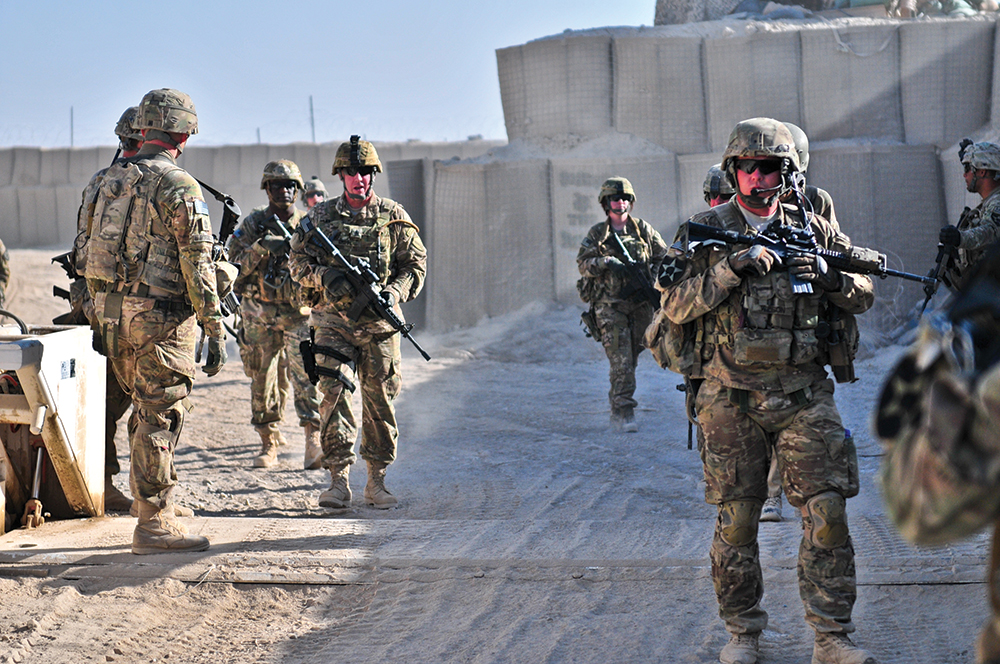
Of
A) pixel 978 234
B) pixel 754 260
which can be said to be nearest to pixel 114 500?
pixel 754 260

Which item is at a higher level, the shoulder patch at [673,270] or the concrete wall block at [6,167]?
the concrete wall block at [6,167]

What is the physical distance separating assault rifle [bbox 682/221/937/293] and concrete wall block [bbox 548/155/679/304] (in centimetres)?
968

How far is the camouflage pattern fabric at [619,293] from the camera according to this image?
7.80 meters

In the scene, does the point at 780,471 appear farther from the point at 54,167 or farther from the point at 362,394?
the point at 54,167

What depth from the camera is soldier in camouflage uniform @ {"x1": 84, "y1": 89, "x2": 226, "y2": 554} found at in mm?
4473

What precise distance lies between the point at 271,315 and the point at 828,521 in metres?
4.79

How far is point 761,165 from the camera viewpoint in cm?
335

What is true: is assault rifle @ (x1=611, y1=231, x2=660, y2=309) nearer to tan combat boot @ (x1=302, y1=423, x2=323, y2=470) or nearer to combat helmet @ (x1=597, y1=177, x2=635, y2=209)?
combat helmet @ (x1=597, y1=177, x2=635, y2=209)

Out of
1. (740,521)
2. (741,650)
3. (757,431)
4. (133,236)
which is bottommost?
(741,650)

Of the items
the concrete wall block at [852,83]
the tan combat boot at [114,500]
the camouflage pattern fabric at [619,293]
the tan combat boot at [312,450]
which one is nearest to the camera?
the tan combat boot at [114,500]

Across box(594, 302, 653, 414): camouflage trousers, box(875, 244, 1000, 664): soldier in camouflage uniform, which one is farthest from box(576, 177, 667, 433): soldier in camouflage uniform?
box(875, 244, 1000, 664): soldier in camouflage uniform

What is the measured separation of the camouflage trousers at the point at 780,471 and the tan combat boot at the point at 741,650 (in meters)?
0.04

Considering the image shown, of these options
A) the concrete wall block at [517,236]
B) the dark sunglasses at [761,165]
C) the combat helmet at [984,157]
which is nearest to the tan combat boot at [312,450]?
the dark sunglasses at [761,165]

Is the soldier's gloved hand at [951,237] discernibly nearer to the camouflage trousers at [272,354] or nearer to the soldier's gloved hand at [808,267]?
the soldier's gloved hand at [808,267]
